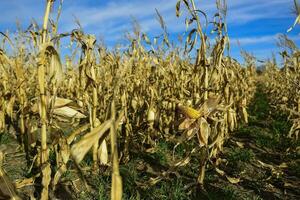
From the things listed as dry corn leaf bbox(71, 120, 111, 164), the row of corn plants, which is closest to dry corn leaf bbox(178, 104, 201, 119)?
the row of corn plants

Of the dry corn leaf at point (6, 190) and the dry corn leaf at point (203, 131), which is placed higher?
the dry corn leaf at point (203, 131)

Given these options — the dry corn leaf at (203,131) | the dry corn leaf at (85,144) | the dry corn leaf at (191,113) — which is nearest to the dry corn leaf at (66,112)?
the dry corn leaf at (191,113)

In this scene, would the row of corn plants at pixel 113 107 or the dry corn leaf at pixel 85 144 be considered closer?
the dry corn leaf at pixel 85 144

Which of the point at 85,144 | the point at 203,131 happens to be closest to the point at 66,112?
the point at 203,131

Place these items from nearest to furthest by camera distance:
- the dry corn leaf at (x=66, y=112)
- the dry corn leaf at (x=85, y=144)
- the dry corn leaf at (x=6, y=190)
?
1. the dry corn leaf at (x=85, y=144)
2. the dry corn leaf at (x=6, y=190)
3. the dry corn leaf at (x=66, y=112)

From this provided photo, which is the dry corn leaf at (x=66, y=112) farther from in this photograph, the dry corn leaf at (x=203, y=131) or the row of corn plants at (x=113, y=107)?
the dry corn leaf at (x=203, y=131)

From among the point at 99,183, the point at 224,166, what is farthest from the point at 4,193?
the point at 224,166

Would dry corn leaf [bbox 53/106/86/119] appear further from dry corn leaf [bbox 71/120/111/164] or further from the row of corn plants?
dry corn leaf [bbox 71/120/111/164]

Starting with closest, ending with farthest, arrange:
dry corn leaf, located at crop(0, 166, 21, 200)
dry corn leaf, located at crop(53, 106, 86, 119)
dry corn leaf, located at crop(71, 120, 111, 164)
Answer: dry corn leaf, located at crop(71, 120, 111, 164), dry corn leaf, located at crop(0, 166, 21, 200), dry corn leaf, located at crop(53, 106, 86, 119)

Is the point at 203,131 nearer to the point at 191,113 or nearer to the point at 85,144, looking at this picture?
the point at 191,113

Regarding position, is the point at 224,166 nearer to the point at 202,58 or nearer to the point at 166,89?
the point at 202,58

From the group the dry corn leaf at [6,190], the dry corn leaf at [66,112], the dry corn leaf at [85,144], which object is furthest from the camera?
the dry corn leaf at [66,112]

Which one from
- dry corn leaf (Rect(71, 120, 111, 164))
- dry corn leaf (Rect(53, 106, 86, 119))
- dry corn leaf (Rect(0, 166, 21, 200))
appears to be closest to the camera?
dry corn leaf (Rect(71, 120, 111, 164))

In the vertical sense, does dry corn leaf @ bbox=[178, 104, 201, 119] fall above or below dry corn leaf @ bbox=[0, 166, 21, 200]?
above
